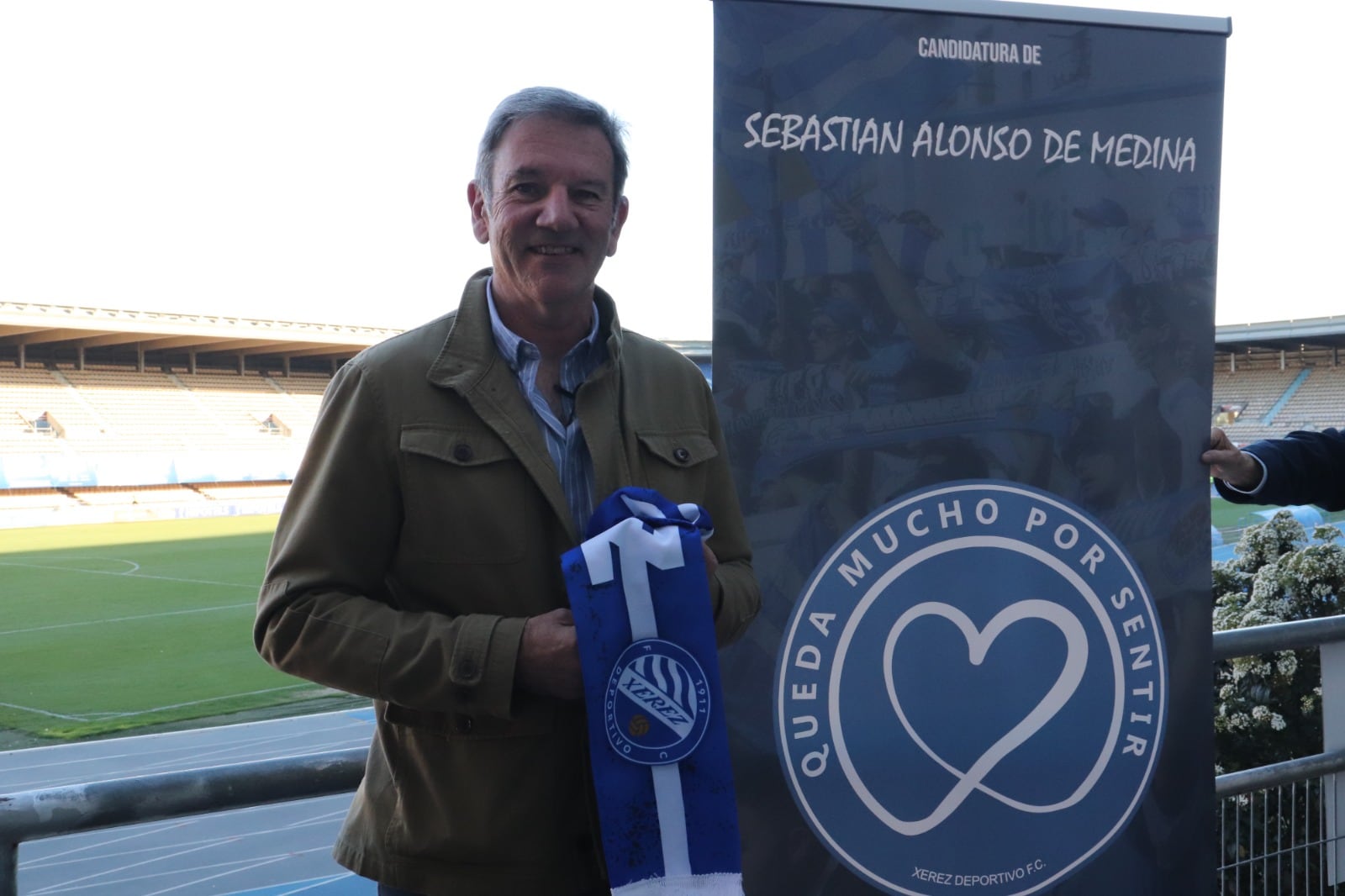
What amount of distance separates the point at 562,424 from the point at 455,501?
0.18m

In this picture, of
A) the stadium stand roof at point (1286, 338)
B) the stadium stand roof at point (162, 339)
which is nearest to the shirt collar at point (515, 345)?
the stadium stand roof at point (162, 339)

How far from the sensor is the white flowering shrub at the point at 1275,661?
3.09 meters

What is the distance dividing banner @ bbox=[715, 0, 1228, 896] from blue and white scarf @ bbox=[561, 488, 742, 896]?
59cm

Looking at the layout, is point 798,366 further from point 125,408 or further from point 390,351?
point 125,408

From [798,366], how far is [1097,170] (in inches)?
25.9

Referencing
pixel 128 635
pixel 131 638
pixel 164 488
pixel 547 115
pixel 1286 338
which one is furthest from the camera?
pixel 1286 338

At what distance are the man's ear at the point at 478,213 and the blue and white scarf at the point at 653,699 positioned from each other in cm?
37

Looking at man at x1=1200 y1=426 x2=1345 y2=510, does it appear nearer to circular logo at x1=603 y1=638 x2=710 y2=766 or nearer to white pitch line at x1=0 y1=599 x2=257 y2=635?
circular logo at x1=603 y1=638 x2=710 y2=766

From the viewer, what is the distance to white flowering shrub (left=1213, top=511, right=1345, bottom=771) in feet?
10.1

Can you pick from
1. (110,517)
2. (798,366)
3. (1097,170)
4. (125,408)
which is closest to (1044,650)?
(798,366)

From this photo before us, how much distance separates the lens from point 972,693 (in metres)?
1.92

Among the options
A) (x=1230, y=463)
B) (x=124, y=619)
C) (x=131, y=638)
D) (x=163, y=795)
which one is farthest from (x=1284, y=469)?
(x=124, y=619)

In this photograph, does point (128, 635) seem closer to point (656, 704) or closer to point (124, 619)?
point (124, 619)

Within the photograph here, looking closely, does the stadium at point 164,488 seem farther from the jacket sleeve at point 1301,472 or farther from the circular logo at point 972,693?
the circular logo at point 972,693
